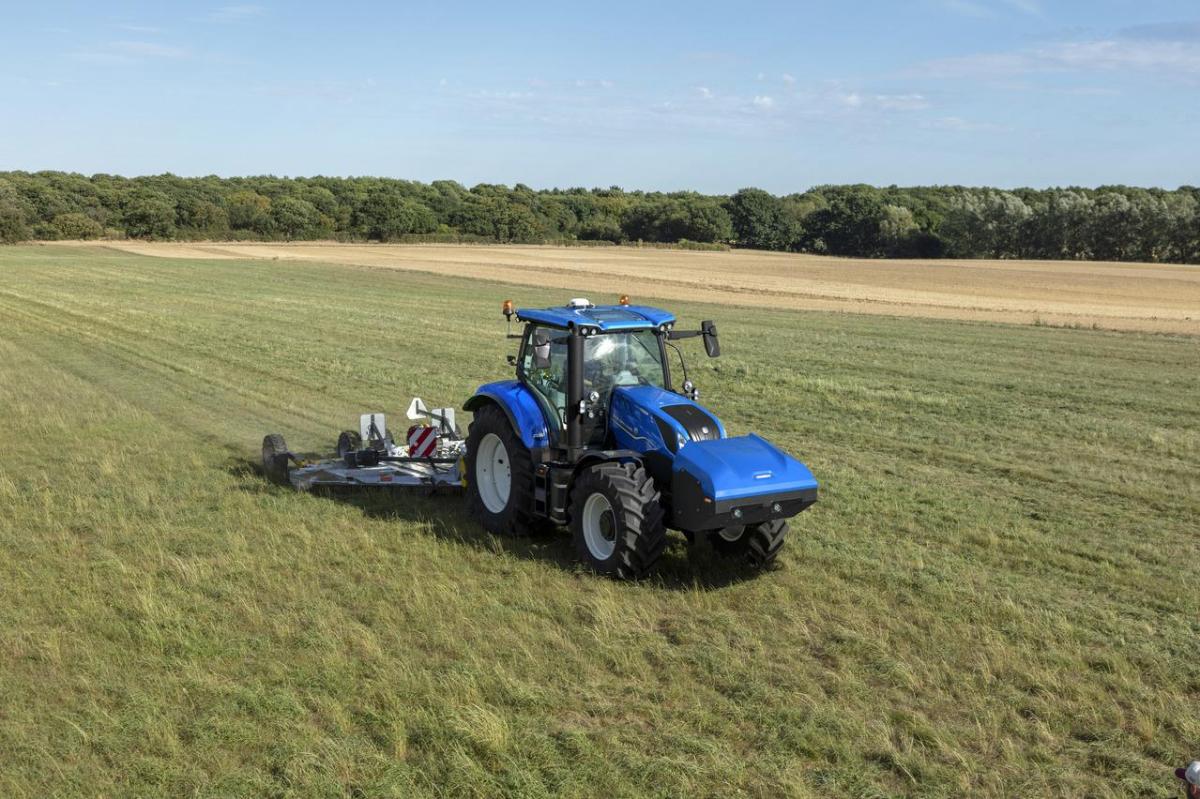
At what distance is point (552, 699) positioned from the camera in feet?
20.5

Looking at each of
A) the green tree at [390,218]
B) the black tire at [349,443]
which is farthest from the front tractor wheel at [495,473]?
the green tree at [390,218]

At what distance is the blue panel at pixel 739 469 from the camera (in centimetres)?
771

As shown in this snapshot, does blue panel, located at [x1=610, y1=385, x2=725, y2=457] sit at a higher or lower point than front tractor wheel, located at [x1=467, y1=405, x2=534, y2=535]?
higher

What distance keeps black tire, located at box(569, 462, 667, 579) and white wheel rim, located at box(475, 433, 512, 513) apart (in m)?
1.78

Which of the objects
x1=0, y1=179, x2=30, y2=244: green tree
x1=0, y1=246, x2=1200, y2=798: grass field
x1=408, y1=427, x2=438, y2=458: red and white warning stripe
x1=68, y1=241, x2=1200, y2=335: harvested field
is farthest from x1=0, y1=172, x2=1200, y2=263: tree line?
x1=408, y1=427, x2=438, y2=458: red and white warning stripe

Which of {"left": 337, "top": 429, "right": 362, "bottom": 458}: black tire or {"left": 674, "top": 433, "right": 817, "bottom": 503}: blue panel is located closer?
{"left": 674, "top": 433, "right": 817, "bottom": 503}: blue panel

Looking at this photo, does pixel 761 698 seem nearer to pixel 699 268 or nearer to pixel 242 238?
pixel 699 268

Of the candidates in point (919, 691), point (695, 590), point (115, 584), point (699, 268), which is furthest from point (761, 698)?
point (699, 268)

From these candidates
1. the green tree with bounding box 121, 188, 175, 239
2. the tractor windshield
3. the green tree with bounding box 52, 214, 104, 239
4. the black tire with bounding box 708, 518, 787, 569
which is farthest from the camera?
the green tree with bounding box 121, 188, 175, 239

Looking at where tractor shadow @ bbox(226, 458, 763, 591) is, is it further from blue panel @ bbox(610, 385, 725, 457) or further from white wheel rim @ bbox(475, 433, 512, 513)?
blue panel @ bbox(610, 385, 725, 457)

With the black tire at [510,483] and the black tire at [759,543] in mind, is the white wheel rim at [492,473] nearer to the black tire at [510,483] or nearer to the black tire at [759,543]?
the black tire at [510,483]

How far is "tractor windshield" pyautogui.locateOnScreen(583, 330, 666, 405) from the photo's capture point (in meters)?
9.00

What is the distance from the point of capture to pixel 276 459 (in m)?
11.7

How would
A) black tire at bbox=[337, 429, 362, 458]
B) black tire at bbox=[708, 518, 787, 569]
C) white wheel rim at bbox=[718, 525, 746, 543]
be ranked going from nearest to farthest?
black tire at bbox=[708, 518, 787, 569] → white wheel rim at bbox=[718, 525, 746, 543] → black tire at bbox=[337, 429, 362, 458]
